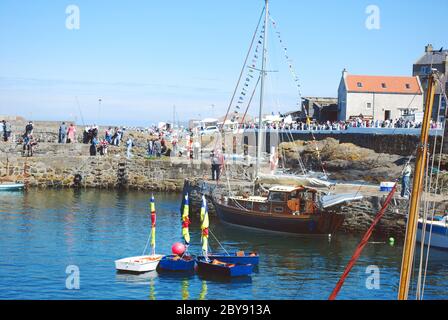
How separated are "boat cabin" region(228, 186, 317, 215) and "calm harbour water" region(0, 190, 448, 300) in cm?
125

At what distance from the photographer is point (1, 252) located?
87.6 ft

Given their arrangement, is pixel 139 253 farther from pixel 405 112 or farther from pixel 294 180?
pixel 405 112

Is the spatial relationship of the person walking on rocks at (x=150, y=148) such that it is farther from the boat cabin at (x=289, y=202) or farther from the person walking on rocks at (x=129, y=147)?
the boat cabin at (x=289, y=202)

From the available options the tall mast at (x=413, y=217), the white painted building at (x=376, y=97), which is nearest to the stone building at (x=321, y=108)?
the white painted building at (x=376, y=97)

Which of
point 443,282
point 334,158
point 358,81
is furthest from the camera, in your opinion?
point 358,81

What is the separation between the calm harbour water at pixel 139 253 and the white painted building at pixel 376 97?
93.8 ft

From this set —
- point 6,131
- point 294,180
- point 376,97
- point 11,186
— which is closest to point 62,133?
point 6,131

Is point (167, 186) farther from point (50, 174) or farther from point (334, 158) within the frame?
point (334, 158)

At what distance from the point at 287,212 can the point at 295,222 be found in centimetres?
71

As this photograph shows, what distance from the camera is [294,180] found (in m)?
35.2

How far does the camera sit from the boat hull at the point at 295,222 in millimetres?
31797

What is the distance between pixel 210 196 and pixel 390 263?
12576mm

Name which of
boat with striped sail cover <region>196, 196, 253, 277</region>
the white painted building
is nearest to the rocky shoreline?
the white painted building
